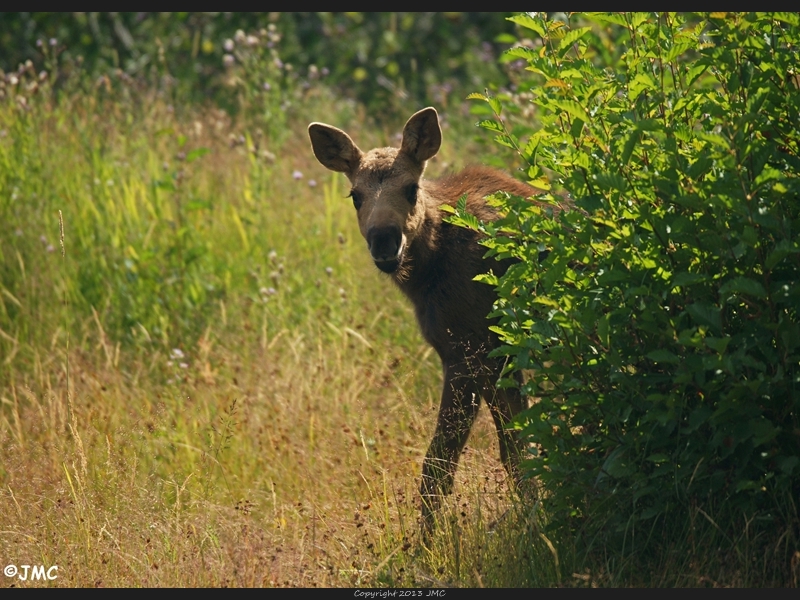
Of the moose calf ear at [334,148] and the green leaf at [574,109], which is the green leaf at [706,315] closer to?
the green leaf at [574,109]

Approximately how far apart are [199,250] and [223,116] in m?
2.38

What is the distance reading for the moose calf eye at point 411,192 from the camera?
6627 millimetres

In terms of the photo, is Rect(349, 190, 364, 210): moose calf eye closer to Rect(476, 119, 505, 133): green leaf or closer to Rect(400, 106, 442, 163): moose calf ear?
Rect(400, 106, 442, 163): moose calf ear

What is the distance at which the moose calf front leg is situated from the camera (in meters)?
5.79

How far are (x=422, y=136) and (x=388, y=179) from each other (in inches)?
16.8

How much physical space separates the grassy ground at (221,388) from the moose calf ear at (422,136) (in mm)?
1499

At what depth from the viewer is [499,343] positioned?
6.54 m

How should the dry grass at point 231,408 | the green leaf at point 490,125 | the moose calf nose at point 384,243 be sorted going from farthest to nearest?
the moose calf nose at point 384,243 < the dry grass at point 231,408 < the green leaf at point 490,125

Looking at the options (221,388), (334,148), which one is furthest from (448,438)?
(221,388)

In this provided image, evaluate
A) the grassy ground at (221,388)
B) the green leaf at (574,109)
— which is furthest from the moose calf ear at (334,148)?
the green leaf at (574,109)

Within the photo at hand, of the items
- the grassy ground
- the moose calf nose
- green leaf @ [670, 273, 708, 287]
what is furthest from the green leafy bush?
the moose calf nose

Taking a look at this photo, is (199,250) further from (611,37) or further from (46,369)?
(611,37)

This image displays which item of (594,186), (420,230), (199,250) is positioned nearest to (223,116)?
(199,250)

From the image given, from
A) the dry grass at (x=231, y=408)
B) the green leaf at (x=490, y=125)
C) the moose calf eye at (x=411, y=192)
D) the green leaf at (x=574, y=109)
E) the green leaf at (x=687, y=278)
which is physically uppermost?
the green leaf at (x=574, y=109)
